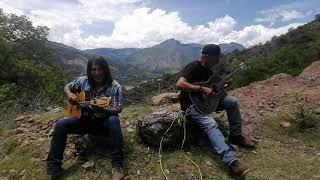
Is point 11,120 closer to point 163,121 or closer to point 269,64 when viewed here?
point 163,121

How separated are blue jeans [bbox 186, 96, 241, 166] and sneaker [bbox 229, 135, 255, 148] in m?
0.07

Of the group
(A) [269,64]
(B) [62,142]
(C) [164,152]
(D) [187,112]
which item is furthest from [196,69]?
(A) [269,64]

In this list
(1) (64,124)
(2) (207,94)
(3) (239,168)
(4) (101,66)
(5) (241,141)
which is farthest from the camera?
(5) (241,141)

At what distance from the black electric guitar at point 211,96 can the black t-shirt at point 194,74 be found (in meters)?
0.08

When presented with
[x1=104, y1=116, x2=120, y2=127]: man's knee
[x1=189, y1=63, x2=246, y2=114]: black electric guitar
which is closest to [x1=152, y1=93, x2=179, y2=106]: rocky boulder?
[x1=189, y1=63, x2=246, y2=114]: black electric guitar

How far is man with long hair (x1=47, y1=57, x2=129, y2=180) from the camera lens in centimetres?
614

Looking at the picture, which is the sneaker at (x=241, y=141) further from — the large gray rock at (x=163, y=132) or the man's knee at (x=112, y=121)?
the man's knee at (x=112, y=121)

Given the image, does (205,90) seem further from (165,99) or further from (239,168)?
(165,99)

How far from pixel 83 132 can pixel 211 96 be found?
76.4 inches

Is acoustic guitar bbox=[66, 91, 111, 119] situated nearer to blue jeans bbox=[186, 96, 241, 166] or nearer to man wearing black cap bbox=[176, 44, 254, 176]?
man wearing black cap bbox=[176, 44, 254, 176]

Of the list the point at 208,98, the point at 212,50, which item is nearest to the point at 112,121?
the point at 208,98

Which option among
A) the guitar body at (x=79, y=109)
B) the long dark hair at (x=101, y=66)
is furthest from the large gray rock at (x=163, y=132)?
the guitar body at (x=79, y=109)

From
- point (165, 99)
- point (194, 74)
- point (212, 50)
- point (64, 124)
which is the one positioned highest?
point (212, 50)

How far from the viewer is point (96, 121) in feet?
21.2
